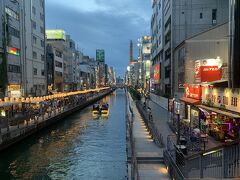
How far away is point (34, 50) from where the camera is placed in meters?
85.3

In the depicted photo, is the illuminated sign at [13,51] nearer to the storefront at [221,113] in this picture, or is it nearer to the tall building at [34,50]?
the tall building at [34,50]

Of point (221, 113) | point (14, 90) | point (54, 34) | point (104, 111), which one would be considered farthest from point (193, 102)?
point (54, 34)

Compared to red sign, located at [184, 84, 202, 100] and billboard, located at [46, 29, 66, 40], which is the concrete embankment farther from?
billboard, located at [46, 29, 66, 40]

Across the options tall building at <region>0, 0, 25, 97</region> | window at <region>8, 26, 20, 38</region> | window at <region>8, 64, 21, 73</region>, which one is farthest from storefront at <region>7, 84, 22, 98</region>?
window at <region>8, 26, 20, 38</region>

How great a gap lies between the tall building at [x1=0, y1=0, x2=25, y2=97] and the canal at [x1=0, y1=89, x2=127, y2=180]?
18.5 meters

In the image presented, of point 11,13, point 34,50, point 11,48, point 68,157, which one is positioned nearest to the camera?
point 68,157

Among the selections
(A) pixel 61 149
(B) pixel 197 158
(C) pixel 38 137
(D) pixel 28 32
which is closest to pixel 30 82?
(D) pixel 28 32

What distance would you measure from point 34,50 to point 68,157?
178 feet

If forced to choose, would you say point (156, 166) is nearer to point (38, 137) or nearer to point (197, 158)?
point (197, 158)

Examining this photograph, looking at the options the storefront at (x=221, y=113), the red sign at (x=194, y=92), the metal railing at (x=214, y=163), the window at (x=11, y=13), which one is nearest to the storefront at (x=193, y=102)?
the red sign at (x=194, y=92)

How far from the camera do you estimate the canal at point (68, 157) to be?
29422mm

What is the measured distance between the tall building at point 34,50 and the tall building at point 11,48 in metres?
3.30

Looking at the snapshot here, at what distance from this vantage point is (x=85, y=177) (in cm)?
2848

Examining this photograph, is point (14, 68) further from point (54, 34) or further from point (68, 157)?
point (54, 34)
